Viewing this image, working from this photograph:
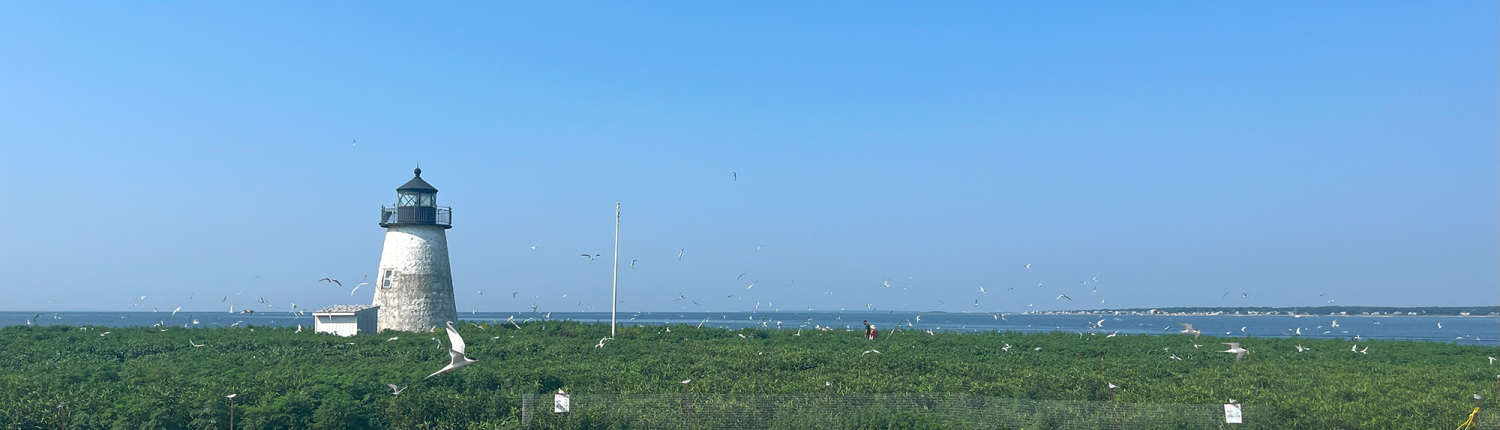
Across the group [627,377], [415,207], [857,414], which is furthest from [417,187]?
[857,414]

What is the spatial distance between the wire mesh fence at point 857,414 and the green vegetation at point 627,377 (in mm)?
162

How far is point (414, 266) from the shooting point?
46656 mm

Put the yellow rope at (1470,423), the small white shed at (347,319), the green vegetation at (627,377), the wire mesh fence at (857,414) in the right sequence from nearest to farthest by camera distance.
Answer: the yellow rope at (1470,423) < the wire mesh fence at (857,414) < the green vegetation at (627,377) < the small white shed at (347,319)

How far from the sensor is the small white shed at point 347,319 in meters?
45.3

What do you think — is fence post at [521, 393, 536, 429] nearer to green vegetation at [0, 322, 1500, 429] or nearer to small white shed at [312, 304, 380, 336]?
green vegetation at [0, 322, 1500, 429]

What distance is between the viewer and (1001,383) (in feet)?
85.3

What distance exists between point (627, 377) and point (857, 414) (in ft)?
28.2

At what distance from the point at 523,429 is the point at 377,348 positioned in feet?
Result: 59.7

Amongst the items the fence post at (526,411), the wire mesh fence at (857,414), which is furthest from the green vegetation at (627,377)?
the fence post at (526,411)

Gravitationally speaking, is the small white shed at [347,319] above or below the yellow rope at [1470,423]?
above

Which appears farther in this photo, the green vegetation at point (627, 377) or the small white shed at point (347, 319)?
the small white shed at point (347, 319)

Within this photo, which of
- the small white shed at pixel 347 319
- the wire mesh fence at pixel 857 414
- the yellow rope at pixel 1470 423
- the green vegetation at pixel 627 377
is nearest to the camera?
the yellow rope at pixel 1470 423

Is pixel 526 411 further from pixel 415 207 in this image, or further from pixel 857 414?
pixel 415 207

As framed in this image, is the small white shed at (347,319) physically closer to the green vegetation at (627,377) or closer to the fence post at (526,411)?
the green vegetation at (627,377)
